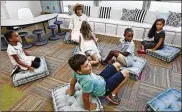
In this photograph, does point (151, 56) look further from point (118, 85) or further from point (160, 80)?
point (118, 85)

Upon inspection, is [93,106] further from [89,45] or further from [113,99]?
[89,45]

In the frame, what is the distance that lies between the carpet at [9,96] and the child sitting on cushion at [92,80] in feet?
2.50

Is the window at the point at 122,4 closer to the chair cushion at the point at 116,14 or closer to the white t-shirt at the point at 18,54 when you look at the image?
the chair cushion at the point at 116,14

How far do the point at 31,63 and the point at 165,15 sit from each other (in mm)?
2934

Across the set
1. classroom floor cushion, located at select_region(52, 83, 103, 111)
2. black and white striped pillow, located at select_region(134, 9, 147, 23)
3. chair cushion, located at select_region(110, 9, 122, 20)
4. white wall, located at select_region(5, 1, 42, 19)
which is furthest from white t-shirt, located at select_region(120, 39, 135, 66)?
white wall, located at select_region(5, 1, 42, 19)

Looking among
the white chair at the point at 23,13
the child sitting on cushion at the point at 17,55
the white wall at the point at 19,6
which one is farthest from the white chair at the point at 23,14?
the child sitting on cushion at the point at 17,55

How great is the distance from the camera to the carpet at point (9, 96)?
6.05 feet

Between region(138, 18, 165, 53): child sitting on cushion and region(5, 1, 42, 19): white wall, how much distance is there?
12.4 ft

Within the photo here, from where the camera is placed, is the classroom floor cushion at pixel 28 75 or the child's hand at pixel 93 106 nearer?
the child's hand at pixel 93 106

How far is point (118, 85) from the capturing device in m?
1.76

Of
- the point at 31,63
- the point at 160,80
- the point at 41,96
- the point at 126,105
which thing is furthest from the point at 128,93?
the point at 31,63

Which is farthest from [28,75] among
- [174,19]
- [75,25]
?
[174,19]

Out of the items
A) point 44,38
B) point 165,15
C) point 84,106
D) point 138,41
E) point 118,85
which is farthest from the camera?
point 44,38

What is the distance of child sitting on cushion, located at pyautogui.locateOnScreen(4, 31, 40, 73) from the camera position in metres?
2.03
